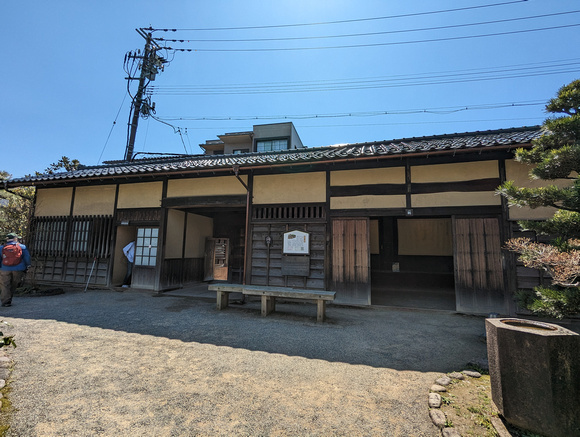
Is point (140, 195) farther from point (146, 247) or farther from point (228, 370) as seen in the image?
point (228, 370)

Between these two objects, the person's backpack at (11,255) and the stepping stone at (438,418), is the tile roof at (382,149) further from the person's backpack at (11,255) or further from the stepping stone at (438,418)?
the stepping stone at (438,418)

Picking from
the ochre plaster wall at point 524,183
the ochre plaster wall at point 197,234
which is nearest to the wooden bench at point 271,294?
the ochre plaster wall at point 197,234

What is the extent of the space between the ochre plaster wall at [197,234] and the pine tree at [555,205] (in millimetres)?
9027

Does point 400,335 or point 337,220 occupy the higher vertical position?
point 337,220

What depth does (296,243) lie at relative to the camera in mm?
7055

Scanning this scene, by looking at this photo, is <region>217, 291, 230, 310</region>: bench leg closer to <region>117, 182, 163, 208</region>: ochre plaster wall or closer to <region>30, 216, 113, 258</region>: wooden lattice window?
<region>117, 182, 163, 208</region>: ochre plaster wall

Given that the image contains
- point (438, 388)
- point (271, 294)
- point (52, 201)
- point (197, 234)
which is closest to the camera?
point (438, 388)

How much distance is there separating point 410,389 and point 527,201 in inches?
118

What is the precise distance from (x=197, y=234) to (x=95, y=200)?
11.7ft

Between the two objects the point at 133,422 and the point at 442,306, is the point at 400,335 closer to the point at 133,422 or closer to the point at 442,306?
the point at 442,306

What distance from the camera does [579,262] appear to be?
101 inches

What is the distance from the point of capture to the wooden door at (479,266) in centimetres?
581

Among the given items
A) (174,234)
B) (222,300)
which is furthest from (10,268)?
(222,300)

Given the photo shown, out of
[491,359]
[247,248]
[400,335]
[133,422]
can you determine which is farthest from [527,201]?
[247,248]
